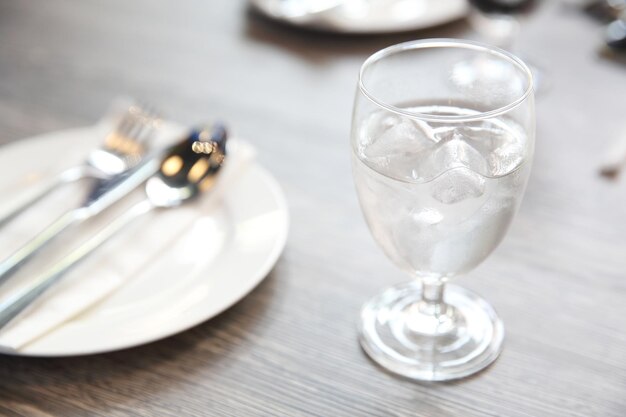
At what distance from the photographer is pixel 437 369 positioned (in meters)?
0.51

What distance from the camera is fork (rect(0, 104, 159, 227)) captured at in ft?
2.27

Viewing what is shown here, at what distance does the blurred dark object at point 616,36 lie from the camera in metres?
0.94

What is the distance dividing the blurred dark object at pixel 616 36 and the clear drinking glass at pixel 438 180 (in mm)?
460

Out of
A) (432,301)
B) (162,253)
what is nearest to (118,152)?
(162,253)

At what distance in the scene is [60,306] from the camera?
1.78ft

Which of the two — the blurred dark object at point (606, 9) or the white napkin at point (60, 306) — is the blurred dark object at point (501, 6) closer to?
the blurred dark object at point (606, 9)

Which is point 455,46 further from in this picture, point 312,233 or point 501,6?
point 501,6

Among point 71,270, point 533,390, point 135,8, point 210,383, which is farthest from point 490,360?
point 135,8

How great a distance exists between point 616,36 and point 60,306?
2.28 ft

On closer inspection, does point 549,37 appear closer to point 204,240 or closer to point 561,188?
point 561,188

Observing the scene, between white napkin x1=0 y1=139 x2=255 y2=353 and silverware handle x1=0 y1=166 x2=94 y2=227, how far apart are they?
9 cm

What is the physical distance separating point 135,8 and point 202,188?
→ 481 mm

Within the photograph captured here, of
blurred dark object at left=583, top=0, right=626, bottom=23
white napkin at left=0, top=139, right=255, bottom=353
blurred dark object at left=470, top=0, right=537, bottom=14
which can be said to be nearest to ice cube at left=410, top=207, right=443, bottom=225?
white napkin at left=0, top=139, right=255, bottom=353

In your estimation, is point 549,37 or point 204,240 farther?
point 549,37
